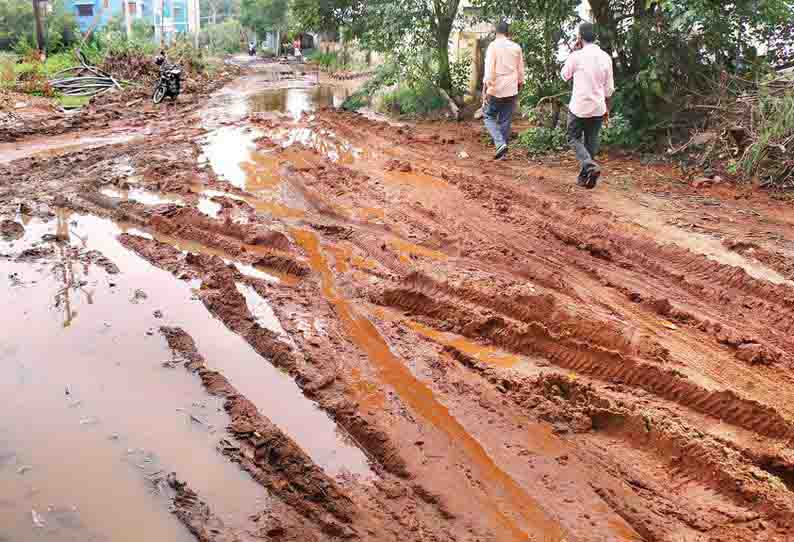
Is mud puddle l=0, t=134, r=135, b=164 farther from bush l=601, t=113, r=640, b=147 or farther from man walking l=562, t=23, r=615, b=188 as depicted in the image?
bush l=601, t=113, r=640, b=147

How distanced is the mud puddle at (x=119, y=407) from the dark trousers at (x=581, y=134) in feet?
15.9

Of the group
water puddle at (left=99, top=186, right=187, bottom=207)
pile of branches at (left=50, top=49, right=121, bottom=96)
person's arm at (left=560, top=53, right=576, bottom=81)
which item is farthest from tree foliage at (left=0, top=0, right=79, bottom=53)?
person's arm at (left=560, top=53, right=576, bottom=81)

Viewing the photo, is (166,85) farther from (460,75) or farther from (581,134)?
(581,134)

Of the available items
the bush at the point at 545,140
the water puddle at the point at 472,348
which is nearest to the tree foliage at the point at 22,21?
the bush at the point at 545,140

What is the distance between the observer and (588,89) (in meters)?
7.68

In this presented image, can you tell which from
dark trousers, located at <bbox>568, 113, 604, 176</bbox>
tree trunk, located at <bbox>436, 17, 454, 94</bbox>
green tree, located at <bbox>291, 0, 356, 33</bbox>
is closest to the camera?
dark trousers, located at <bbox>568, 113, 604, 176</bbox>

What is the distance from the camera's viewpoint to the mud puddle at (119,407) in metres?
2.98

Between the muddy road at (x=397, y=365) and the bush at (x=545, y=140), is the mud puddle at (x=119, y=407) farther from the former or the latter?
the bush at (x=545, y=140)

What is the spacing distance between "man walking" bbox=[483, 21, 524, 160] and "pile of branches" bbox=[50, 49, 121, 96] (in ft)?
40.1

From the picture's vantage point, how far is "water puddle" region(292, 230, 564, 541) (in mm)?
2797

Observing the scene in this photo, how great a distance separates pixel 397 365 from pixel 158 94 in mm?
14894

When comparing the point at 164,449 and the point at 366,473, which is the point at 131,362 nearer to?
the point at 164,449

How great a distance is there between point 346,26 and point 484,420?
45.8 feet

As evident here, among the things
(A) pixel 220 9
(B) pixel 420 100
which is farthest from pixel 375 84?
(A) pixel 220 9
